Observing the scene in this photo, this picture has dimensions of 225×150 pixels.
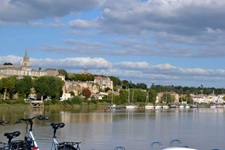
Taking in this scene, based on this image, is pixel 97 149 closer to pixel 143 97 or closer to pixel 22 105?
pixel 22 105

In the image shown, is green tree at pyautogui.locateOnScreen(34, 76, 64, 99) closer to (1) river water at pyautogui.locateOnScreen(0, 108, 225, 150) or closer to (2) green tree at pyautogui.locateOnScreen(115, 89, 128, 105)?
(2) green tree at pyautogui.locateOnScreen(115, 89, 128, 105)

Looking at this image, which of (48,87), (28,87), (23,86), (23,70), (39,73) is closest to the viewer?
(23,86)

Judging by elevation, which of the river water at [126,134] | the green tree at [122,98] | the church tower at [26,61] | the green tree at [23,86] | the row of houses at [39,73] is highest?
the church tower at [26,61]

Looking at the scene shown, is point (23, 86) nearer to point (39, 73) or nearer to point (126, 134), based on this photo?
point (126, 134)

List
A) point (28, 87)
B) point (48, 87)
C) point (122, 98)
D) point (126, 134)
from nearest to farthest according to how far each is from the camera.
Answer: point (126, 134), point (28, 87), point (48, 87), point (122, 98)

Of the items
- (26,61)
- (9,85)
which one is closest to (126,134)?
(9,85)

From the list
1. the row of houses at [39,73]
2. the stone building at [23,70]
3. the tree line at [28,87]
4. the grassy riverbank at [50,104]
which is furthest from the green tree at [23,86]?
the stone building at [23,70]

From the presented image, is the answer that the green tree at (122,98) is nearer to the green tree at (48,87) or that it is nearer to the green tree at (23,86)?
the green tree at (48,87)

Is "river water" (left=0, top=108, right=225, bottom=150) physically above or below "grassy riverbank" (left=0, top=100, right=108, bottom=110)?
below

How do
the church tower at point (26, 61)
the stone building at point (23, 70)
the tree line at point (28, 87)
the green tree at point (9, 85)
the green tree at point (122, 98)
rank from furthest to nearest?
the church tower at point (26, 61), the stone building at point (23, 70), the green tree at point (122, 98), the tree line at point (28, 87), the green tree at point (9, 85)

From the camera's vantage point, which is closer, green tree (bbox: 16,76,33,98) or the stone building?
green tree (bbox: 16,76,33,98)

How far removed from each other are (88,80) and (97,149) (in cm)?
17457

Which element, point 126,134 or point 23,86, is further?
point 23,86

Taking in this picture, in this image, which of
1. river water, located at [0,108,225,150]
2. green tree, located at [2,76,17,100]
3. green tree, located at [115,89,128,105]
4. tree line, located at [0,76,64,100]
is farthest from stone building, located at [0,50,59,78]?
river water, located at [0,108,225,150]
